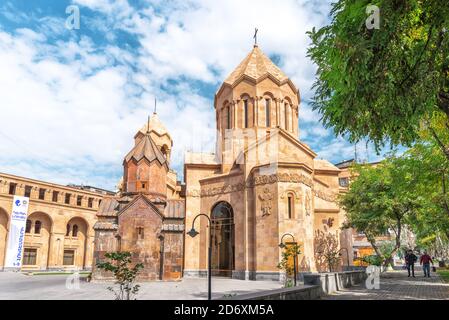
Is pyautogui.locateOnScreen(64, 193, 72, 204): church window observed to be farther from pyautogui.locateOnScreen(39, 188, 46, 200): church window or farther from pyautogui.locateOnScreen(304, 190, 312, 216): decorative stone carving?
pyautogui.locateOnScreen(304, 190, 312, 216): decorative stone carving

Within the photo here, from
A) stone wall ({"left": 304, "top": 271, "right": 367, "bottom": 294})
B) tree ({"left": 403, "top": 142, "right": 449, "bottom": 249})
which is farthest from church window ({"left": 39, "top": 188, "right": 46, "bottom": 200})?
tree ({"left": 403, "top": 142, "right": 449, "bottom": 249})

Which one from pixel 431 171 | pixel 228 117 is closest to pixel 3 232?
pixel 228 117

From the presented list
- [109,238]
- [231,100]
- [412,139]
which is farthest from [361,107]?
[231,100]

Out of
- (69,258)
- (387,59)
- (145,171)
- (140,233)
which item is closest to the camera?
(387,59)

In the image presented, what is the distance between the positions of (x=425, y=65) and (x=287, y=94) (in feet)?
78.8

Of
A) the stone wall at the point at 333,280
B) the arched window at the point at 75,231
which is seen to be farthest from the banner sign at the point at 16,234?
the stone wall at the point at 333,280

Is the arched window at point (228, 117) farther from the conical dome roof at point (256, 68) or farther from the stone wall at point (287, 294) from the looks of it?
the stone wall at point (287, 294)

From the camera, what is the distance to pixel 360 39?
7.34 meters

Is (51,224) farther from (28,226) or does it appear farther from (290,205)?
(290,205)

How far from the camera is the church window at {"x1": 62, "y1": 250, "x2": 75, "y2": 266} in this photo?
46531 millimetres

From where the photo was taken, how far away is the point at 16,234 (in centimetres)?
3888

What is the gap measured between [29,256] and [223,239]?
2818 cm
